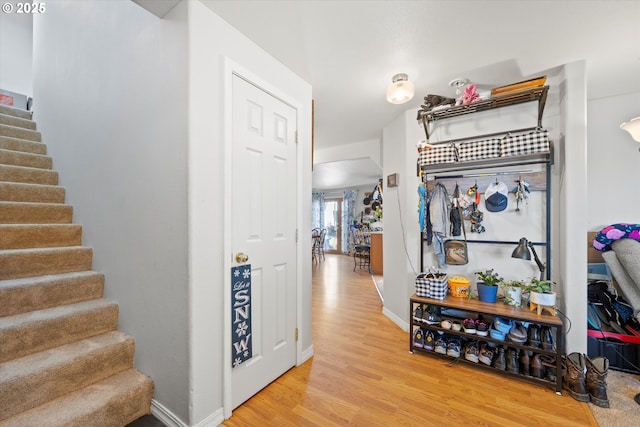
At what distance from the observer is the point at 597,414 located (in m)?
1.55

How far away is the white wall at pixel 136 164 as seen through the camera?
138 cm

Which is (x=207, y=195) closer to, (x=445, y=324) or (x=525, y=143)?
(x=445, y=324)

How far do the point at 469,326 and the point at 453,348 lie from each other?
235 millimetres

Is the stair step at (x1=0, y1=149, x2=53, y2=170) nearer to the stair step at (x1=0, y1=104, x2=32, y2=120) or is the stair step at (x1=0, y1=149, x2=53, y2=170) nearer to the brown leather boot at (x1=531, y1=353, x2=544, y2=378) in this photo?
the stair step at (x1=0, y1=104, x2=32, y2=120)

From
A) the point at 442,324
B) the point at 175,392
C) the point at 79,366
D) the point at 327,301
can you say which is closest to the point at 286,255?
the point at 175,392

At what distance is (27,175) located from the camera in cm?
228

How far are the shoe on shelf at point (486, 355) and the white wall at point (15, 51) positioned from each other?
6664 millimetres

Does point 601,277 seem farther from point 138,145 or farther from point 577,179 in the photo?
point 138,145

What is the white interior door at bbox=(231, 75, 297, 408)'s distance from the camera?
5.28 ft

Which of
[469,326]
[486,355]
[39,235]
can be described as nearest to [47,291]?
[39,235]

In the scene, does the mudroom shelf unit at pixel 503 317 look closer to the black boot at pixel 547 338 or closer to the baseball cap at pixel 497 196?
the black boot at pixel 547 338

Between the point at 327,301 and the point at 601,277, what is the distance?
3.03 metres

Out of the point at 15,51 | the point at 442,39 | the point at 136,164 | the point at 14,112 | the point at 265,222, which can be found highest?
the point at 15,51

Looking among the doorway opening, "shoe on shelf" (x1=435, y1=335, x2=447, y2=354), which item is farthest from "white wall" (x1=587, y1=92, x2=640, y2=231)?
the doorway opening
